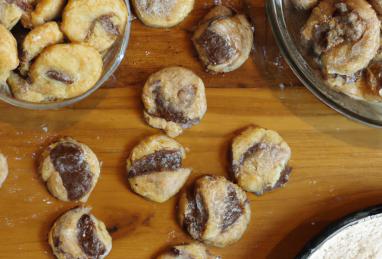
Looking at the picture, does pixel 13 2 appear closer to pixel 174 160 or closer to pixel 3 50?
pixel 3 50

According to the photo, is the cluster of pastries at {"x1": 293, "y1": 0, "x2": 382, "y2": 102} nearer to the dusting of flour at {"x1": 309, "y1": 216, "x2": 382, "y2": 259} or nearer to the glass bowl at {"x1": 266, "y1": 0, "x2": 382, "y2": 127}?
the glass bowl at {"x1": 266, "y1": 0, "x2": 382, "y2": 127}

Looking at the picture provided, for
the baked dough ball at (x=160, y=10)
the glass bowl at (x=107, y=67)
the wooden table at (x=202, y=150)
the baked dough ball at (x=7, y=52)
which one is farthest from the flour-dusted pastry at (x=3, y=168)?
the baked dough ball at (x=160, y=10)

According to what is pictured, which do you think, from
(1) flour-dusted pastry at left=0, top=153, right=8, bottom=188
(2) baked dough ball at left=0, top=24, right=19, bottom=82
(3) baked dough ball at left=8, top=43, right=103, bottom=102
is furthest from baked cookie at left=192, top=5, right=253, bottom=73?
(1) flour-dusted pastry at left=0, top=153, right=8, bottom=188

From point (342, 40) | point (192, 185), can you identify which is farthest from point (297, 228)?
point (342, 40)

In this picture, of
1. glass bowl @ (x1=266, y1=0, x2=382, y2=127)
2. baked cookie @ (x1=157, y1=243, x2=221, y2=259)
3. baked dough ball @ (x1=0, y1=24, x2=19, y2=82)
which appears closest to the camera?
baked dough ball @ (x1=0, y1=24, x2=19, y2=82)

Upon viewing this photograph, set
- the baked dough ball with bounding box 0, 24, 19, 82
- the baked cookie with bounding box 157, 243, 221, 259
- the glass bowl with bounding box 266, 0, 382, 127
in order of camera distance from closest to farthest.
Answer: the baked dough ball with bounding box 0, 24, 19, 82 → the glass bowl with bounding box 266, 0, 382, 127 → the baked cookie with bounding box 157, 243, 221, 259

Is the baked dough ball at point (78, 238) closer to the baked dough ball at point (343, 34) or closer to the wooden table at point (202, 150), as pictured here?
the wooden table at point (202, 150)

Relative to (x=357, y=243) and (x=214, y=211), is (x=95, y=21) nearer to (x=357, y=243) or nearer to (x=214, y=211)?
(x=214, y=211)
